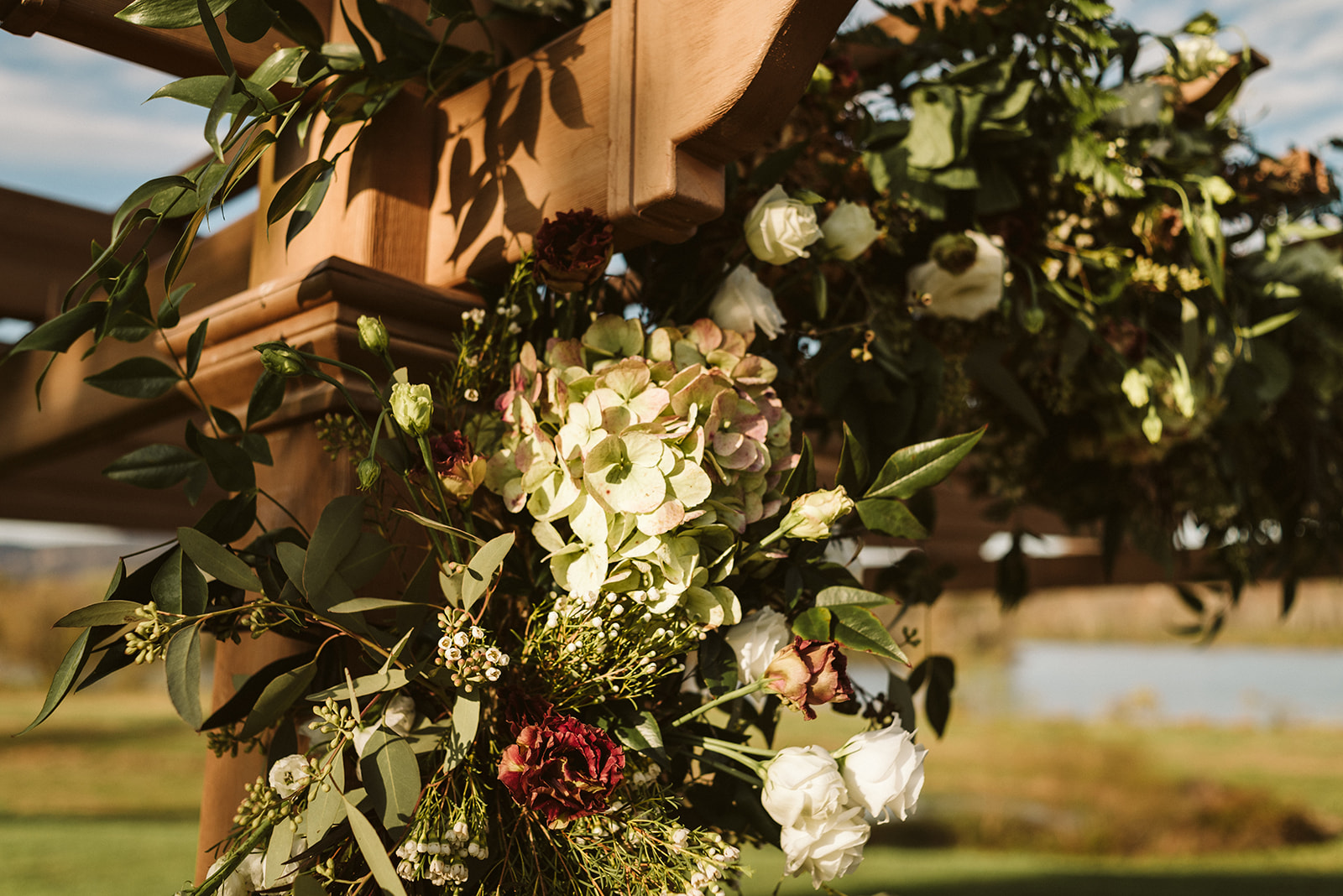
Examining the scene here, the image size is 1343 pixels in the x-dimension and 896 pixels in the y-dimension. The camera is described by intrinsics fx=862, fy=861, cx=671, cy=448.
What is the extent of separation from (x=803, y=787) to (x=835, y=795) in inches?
0.8

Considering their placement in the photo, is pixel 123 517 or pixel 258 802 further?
pixel 123 517

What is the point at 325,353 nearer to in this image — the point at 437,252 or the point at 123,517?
the point at 437,252

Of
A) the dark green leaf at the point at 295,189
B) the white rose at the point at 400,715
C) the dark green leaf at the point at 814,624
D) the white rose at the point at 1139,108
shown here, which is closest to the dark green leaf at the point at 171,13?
the dark green leaf at the point at 295,189

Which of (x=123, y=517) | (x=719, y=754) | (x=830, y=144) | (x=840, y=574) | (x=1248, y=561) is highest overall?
(x=830, y=144)

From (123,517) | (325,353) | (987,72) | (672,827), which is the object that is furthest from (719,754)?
(123,517)

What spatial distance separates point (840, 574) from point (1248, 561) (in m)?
1.08

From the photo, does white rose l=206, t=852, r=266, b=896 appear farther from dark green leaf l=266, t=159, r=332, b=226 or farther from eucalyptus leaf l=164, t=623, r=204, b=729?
dark green leaf l=266, t=159, r=332, b=226

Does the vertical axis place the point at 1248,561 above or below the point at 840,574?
below

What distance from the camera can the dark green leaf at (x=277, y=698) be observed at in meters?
0.52

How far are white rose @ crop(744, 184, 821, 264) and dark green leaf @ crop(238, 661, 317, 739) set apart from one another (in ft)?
1.48

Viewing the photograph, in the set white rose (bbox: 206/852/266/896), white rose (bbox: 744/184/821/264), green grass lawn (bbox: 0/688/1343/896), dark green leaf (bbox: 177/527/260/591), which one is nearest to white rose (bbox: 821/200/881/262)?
white rose (bbox: 744/184/821/264)

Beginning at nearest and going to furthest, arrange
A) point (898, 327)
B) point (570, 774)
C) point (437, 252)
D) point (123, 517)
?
point (570, 774), point (437, 252), point (898, 327), point (123, 517)

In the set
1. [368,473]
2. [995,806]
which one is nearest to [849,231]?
[368,473]

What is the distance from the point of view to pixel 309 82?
597mm
